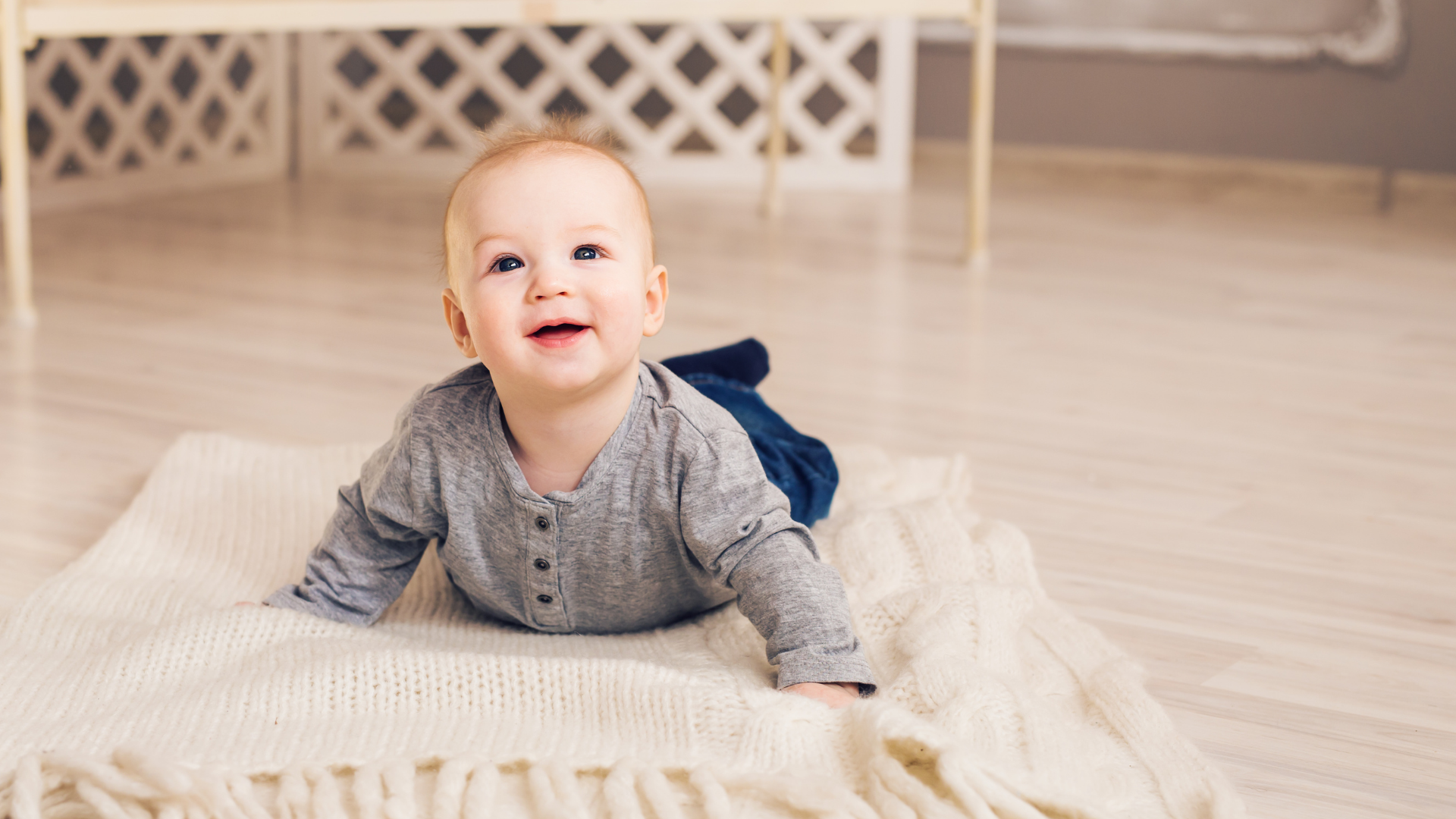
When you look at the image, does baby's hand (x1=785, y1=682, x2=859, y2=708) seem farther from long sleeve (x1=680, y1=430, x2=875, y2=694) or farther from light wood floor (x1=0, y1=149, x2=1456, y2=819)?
light wood floor (x1=0, y1=149, x2=1456, y2=819)

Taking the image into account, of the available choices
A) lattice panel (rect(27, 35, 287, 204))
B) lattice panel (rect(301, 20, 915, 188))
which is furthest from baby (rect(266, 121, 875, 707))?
lattice panel (rect(301, 20, 915, 188))

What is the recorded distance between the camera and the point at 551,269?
705mm

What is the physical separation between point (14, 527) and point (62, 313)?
733 millimetres

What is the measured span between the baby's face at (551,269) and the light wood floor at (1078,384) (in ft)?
0.45

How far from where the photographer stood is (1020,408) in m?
1.34

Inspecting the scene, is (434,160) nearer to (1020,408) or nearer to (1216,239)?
(1216,239)

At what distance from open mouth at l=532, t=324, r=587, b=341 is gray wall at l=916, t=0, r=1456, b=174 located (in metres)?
2.33

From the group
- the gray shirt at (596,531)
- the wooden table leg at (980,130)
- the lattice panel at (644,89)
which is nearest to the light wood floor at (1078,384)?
the wooden table leg at (980,130)

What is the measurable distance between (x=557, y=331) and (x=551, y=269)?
35 millimetres

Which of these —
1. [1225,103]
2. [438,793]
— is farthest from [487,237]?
[1225,103]

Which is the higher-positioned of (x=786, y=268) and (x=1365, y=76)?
(x=1365, y=76)

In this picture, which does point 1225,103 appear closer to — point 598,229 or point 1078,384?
point 1078,384

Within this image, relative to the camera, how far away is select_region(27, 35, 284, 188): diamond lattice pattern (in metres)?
2.47

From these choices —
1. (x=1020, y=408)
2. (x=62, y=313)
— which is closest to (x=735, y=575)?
(x=1020, y=408)
